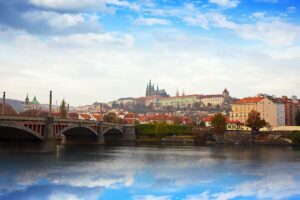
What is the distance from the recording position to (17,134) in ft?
209

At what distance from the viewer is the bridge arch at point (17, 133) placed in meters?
56.4

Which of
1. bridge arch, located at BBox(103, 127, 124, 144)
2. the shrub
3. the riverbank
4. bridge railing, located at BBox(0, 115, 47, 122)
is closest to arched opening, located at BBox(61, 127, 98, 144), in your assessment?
bridge arch, located at BBox(103, 127, 124, 144)

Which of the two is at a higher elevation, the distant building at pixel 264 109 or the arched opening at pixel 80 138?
the distant building at pixel 264 109

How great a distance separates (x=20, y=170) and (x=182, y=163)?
21.4 meters

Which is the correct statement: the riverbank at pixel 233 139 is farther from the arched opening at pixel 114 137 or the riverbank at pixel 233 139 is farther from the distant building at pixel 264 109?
the distant building at pixel 264 109

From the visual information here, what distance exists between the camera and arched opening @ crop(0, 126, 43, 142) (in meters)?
58.2

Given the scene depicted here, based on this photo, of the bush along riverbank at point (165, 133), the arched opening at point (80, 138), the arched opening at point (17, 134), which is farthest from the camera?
the bush along riverbank at point (165, 133)

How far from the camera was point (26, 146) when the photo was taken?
224 feet

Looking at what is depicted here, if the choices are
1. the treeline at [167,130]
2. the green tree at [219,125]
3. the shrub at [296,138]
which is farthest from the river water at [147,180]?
the treeline at [167,130]

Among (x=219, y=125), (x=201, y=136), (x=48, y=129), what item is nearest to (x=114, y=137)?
(x=201, y=136)

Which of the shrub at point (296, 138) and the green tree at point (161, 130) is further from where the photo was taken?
the green tree at point (161, 130)

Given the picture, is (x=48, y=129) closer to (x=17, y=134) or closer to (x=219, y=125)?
(x=17, y=134)

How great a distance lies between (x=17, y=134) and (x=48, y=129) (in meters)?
5.86

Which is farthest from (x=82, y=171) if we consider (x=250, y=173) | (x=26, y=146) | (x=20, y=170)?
(x=26, y=146)
